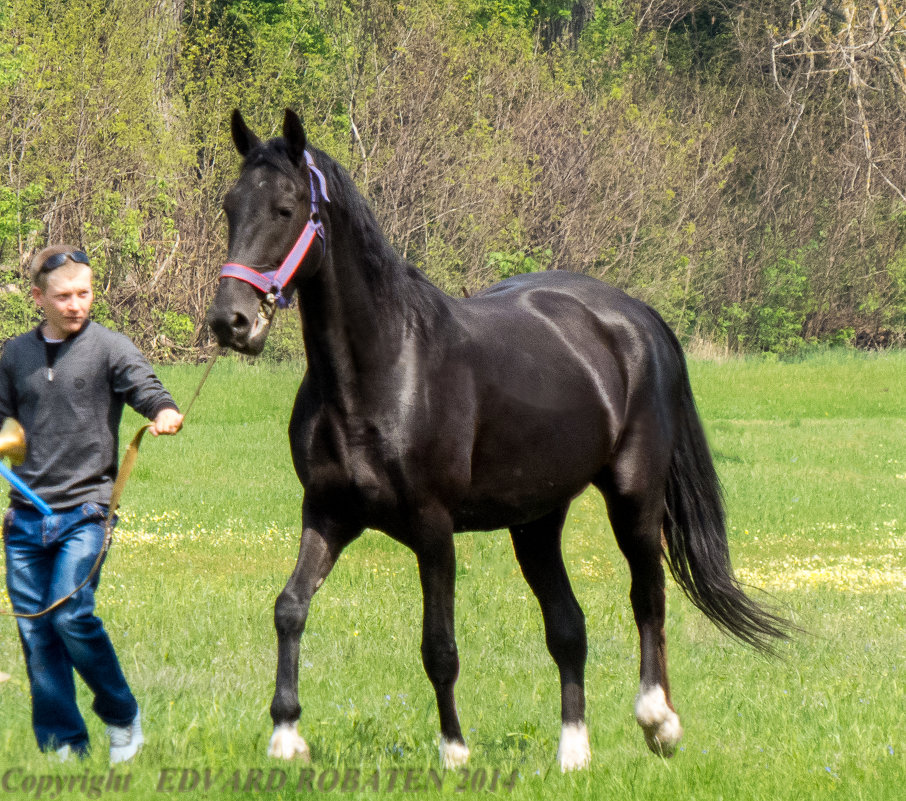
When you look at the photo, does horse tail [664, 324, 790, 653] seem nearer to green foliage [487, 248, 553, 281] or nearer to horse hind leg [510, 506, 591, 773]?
horse hind leg [510, 506, 591, 773]

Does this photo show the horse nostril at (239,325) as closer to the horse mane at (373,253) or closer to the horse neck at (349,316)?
the horse neck at (349,316)

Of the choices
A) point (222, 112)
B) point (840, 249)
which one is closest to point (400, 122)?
point (222, 112)

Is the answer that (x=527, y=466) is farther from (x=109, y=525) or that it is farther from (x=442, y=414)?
(x=109, y=525)

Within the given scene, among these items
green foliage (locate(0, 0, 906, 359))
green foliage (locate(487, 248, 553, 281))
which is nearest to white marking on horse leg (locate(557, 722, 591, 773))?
green foliage (locate(0, 0, 906, 359))

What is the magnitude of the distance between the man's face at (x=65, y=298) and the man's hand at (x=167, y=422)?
1.55ft

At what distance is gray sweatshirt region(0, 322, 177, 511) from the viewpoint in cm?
469

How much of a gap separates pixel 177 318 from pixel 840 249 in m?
19.7

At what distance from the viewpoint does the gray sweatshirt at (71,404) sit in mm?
4691

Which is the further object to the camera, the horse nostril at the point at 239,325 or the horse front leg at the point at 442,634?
the horse front leg at the point at 442,634

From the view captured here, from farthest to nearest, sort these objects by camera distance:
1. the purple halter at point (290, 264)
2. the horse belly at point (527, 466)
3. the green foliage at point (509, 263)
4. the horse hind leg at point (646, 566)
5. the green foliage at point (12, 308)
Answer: the green foliage at point (509, 263), the green foliage at point (12, 308), the horse hind leg at point (646, 566), the horse belly at point (527, 466), the purple halter at point (290, 264)

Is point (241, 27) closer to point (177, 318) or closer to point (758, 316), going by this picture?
point (177, 318)

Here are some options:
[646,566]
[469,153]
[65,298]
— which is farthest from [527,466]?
[469,153]

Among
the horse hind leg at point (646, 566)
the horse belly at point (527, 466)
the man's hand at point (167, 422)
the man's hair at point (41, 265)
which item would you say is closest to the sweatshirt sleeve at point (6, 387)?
the man's hair at point (41, 265)

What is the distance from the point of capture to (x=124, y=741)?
4.89 meters
